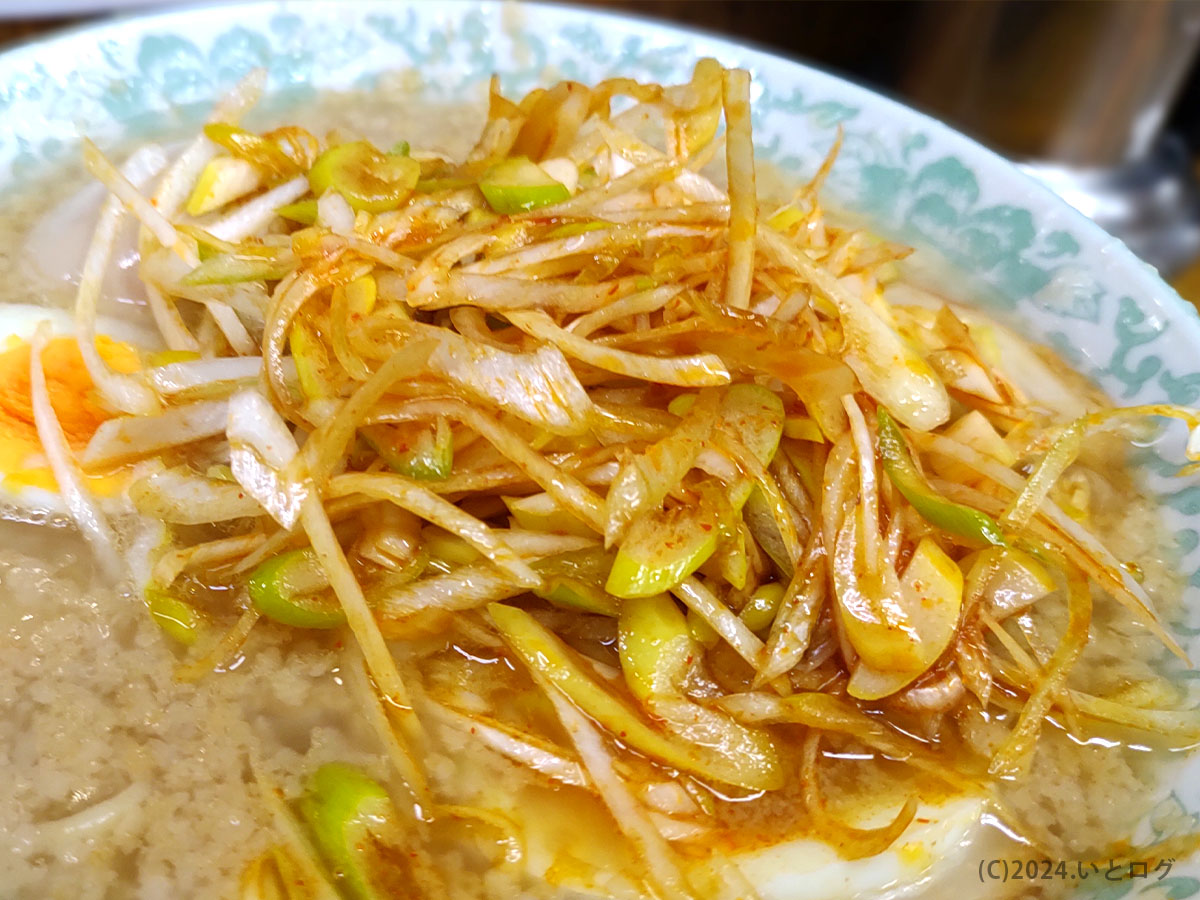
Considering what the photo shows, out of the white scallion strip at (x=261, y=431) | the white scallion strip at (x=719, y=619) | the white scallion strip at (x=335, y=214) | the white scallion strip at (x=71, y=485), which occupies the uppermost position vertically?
the white scallion strip at (x=335, y=214)

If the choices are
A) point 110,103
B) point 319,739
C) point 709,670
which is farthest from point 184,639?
point 110,103

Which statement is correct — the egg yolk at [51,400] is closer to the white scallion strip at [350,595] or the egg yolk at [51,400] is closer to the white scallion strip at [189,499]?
the white scallion strip at [189,499]

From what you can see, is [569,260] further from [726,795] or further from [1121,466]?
[1121,466]

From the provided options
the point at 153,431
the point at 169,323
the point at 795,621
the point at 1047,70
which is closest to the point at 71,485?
the point at 153,431

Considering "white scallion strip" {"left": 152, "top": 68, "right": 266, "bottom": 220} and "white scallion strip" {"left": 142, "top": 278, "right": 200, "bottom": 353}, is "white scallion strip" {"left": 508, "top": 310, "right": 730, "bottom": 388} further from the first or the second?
"white scallion strip" {"left": 152, "top": 68, "right": 266, "bottom": 220}

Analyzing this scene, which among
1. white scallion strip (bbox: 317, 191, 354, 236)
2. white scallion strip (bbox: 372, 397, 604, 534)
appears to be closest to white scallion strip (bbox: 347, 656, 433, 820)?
white scallion strip (bbox: 372, 397, 604, 534)

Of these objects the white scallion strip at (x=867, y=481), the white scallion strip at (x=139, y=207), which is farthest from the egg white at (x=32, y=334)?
the white scallion strip at (x=867, y=481)

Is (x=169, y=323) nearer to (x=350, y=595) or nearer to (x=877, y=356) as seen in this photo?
(x=350, y=595)

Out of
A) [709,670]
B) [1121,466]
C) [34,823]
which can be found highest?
[1121,466]
